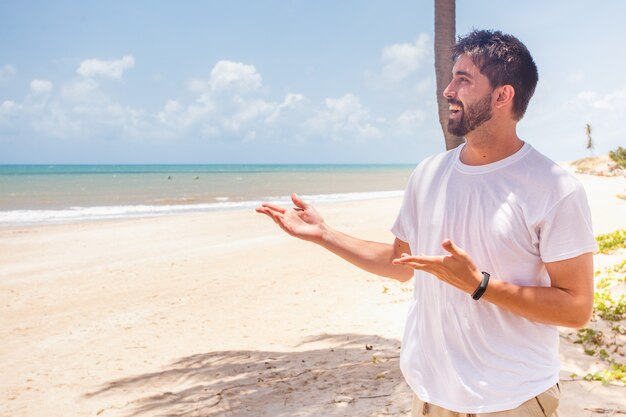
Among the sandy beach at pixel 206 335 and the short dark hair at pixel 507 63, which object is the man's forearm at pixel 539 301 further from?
the sandy beach at pixel 206 335

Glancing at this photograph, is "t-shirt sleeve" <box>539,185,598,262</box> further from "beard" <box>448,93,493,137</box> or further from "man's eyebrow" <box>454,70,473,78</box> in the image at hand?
"man's eyebrow" <box>454,70,473,78</box>

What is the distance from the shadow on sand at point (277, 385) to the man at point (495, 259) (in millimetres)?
2608

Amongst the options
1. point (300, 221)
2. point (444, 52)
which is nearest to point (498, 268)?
point (300, 221)

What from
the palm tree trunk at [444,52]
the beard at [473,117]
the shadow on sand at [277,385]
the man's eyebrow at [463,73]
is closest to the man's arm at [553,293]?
the beard at [473,117]

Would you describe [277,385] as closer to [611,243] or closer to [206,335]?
[206,335]

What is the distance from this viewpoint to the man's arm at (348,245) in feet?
8.38

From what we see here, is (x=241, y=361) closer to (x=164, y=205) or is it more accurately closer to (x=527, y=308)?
(x=527, y=308)

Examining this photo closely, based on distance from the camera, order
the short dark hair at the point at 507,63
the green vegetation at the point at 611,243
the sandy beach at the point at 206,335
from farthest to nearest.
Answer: the green vegetation at the point at 611,243 → the sandy beach at the point at 206,335 → the short dark hair at the point at 507,63

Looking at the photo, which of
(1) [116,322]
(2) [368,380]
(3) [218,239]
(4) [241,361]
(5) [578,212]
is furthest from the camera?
(3) [218,239]

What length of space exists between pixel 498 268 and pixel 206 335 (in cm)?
613

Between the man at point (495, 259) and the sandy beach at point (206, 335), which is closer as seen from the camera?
the man at point (495, 259)

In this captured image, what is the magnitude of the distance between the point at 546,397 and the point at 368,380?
347 cm

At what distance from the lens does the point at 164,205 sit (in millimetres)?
29203

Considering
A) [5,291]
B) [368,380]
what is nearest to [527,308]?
[368,380]
